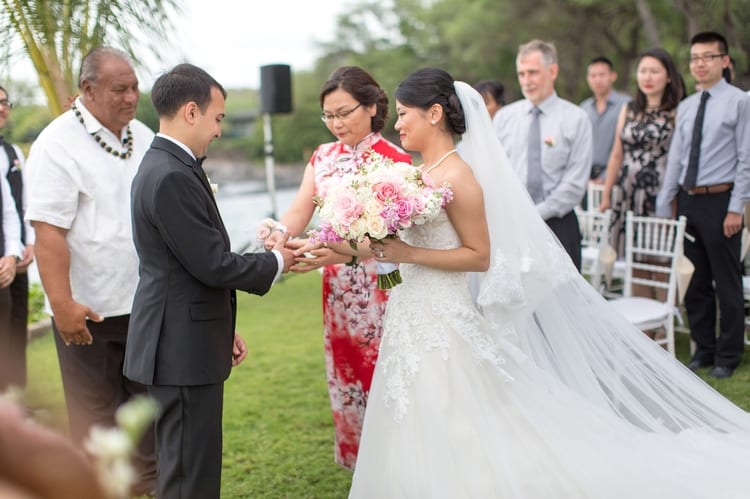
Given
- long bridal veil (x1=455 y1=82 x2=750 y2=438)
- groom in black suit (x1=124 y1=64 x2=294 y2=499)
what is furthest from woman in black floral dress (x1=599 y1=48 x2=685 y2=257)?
groom in black suit (x1=124 y1=64 x2=294 y2=499)

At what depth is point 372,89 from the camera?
4.22 metres

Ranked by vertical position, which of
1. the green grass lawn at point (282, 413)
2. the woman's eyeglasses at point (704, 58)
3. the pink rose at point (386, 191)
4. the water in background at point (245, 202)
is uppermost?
the woman's eyeglasses at point (704, 58)

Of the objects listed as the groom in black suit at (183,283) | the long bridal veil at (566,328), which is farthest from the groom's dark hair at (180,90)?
the long bridal veil at (566,328)

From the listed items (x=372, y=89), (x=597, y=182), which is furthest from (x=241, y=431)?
(x=597, y=182)

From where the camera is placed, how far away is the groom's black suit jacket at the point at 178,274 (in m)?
2.90

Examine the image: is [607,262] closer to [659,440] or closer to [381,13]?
[659,440]

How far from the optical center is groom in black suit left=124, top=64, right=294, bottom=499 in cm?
292

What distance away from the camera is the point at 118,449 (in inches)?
36.5

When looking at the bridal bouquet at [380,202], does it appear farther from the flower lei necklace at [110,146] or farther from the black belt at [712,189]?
the black belt at [712,189]

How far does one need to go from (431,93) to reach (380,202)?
1.91ft

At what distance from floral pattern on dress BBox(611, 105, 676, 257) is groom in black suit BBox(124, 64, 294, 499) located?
412 centimetres

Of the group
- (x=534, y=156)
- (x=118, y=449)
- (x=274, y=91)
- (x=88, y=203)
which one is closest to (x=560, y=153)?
(x=534, y=156)

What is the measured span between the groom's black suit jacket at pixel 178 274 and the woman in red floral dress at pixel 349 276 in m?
1.15

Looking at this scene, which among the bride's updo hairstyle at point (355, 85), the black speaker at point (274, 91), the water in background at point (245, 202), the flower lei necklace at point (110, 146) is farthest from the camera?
the water in background at point (245, 202)
